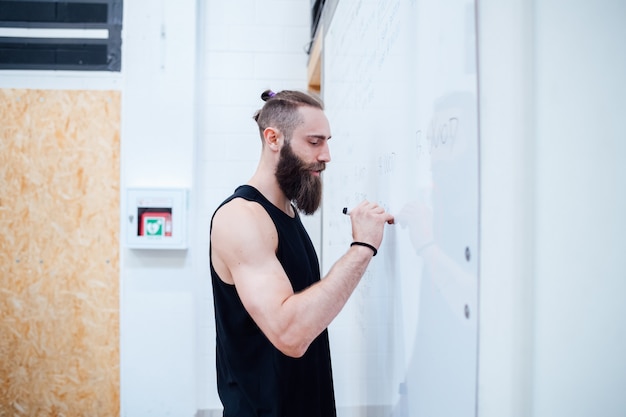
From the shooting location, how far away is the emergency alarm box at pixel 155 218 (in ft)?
7.90

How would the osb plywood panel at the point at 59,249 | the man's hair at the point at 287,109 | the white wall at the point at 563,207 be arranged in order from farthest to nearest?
the osb plywood panel at the point at 59,249 < the man's hair at the point at 287,109 < the white wall at the point at 563,207

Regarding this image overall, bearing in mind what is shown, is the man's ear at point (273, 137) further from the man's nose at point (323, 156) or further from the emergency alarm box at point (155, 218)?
the emergency alarm box at point (155, 218)

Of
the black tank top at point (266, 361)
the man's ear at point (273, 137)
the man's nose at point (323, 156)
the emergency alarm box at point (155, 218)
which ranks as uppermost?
the man's ear at point (273, 137)

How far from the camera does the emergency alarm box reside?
2408mm

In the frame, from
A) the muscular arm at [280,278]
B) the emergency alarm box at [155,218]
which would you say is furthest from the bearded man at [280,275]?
the emergency alarm box at [155,218]

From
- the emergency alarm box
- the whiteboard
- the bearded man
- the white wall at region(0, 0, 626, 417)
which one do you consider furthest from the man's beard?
the emergency alarm box

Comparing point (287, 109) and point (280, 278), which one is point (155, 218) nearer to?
point (287, 109)

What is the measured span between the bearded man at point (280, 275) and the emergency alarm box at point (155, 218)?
143cm

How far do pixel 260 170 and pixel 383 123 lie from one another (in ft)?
1.08

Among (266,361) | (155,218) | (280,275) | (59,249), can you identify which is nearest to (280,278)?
(280,275)

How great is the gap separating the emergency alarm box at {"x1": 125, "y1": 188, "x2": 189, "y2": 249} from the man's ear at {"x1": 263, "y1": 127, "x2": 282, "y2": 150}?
4.84 feet

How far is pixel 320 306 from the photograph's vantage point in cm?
75

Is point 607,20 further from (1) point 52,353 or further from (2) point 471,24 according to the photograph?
(1) point 52,353

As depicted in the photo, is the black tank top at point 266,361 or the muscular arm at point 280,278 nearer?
the muscular arm at point 280,278
